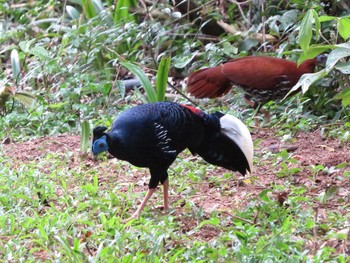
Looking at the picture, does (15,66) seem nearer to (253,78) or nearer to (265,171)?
(253,78)

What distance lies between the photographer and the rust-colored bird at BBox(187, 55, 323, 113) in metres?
7.39

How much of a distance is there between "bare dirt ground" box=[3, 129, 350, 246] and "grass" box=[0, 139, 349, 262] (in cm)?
3

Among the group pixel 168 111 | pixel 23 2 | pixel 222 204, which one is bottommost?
pixel 23 2

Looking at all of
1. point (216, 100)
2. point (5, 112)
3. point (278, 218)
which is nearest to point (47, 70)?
point (5, 112)

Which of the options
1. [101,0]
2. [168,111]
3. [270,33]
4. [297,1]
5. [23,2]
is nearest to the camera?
[168,111]

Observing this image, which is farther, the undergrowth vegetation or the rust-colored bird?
the rust-colored bird

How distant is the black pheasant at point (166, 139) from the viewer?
488cm

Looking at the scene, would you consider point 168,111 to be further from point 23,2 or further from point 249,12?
point 23,2

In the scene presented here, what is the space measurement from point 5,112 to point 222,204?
4.04 m

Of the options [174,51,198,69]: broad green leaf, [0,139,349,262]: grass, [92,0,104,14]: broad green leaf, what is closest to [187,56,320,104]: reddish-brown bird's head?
[174,51,198,69]: broad green leaf

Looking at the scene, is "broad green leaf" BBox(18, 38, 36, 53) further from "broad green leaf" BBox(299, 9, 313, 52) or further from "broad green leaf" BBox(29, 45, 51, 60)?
"broad green leaf" BBox(299, 9, 313, 52)

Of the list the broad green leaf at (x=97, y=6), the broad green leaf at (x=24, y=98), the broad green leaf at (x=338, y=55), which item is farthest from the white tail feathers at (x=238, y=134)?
the broad green leaf at (x=97, y=6)

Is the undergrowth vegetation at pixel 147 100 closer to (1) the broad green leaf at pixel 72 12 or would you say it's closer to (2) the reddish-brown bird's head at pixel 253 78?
(1) the broad green leaf at pixel 72 12

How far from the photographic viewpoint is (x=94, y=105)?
27.3 ft
